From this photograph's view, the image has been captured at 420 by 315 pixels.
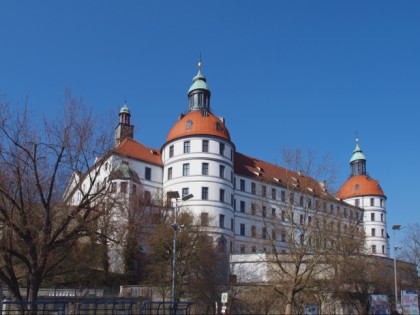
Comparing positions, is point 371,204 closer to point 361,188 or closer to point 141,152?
point 361,188

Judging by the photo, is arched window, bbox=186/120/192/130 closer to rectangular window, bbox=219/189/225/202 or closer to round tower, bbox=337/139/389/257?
rectangular window, bbox=219/189/225/202

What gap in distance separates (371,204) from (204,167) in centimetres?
4168

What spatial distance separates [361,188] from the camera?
303 feet

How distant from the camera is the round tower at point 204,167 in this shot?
60.4 meters

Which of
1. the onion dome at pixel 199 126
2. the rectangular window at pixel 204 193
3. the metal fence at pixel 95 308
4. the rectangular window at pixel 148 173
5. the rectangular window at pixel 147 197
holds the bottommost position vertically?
the metal fence at pixel 95 308

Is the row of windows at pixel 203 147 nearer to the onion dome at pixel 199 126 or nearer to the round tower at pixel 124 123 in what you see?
the onion dome at pixel 199 126

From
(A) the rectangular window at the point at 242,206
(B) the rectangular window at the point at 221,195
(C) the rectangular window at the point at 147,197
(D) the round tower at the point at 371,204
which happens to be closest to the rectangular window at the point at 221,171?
(B) the rectangular window at the point at 221,195

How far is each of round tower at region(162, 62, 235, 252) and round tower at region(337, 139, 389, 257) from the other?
3511 cm

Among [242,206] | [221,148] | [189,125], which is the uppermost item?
[189,125]

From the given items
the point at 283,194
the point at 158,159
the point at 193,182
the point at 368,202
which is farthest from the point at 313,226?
the point at 368,202

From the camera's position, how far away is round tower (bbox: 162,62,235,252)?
60.4m

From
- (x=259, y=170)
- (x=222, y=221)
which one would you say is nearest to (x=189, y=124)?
(x=222, y=221)

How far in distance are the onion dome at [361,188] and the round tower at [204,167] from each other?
115ft

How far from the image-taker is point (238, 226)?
6625cm
